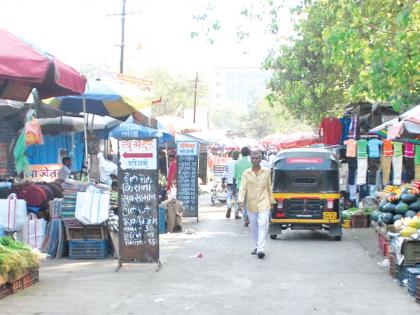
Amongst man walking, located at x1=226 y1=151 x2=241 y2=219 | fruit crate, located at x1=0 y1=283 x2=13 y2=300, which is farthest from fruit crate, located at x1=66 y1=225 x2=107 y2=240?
man walking, located at x1=226 y1=151 x2=241 y2=219

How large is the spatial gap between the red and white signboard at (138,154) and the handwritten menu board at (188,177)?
825 cm

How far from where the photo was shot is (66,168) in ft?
48.0

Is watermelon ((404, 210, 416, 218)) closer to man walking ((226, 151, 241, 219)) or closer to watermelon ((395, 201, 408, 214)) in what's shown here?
watermelon ((395, 201, 408, 214))

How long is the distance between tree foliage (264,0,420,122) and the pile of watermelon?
101 inches

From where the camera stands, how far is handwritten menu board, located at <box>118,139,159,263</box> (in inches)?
392

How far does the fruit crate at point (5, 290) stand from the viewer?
779 centimetres

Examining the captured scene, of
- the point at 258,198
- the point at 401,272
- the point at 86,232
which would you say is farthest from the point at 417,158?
the point at 86,232

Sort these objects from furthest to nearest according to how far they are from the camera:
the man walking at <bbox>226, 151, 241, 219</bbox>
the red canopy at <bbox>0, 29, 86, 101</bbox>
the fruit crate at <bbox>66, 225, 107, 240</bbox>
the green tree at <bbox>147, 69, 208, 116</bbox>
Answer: the green tree at <bbox>147, 69, 208, 116</bbox> < the man walking at <bbox>226, 151, 241, 219</bbox> < the fruit crate at <bbox>66, 225, 107, 240</bbox> < the red canopy at <bbox>0, 29, 86, 101</bbox>

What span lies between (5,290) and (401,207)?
6.72 metres

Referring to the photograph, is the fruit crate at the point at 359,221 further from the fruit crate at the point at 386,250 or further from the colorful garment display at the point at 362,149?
the fruit crate at the point at 386,250

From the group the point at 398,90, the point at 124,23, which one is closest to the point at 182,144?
the point at 398,90

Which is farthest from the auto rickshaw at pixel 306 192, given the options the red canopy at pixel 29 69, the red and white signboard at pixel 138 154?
the red canopy at pixel 29 69

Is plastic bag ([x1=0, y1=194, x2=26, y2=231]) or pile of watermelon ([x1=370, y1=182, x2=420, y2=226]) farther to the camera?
pile of watermelon ([x1=370, y1=182, x2=420, y2=226])

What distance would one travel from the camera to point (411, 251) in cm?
872
